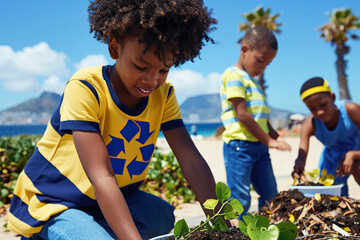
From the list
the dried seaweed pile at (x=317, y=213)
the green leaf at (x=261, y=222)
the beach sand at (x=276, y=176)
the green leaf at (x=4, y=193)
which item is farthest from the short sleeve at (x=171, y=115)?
the green leaf at (x=4, y=193)

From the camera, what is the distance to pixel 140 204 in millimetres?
1923

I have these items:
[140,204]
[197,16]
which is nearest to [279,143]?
[140,204]

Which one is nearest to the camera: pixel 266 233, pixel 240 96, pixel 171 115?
pixel 266 233

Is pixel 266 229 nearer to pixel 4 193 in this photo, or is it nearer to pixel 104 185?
pixel 104 185

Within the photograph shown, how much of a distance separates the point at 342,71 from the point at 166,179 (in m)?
26.3

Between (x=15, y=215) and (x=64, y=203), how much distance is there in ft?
1.12

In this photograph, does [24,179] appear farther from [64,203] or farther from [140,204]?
[140,204]

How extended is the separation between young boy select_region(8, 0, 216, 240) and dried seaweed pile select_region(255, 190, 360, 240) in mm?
796

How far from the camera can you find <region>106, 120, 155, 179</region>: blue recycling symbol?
1687 millimetres

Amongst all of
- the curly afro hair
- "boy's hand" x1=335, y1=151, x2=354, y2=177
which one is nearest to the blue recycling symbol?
the curly afro hair

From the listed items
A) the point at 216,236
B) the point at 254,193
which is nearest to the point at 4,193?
the point at 254,193

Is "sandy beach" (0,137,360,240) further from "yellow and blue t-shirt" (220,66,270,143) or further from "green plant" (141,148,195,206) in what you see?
"yellow and blue t-shirt" (220,66,270,143)

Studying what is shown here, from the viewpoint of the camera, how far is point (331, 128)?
3.44 metres

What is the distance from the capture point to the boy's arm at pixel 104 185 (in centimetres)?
124
